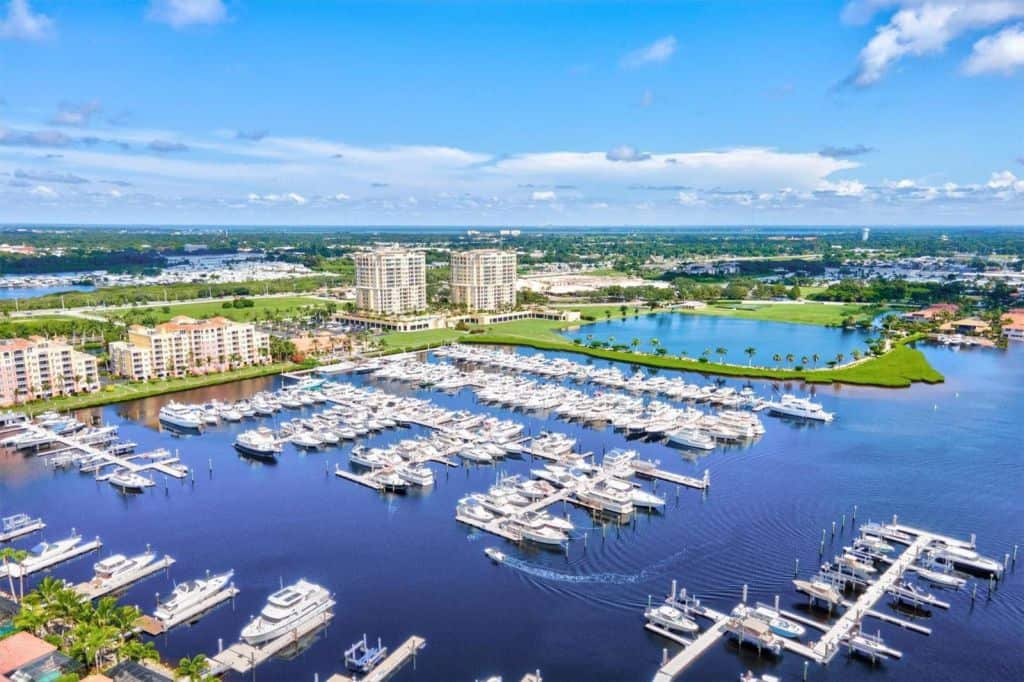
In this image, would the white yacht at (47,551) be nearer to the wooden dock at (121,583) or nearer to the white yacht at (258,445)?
the wooden dock at (121,583)

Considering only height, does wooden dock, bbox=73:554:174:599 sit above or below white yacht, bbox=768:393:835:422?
below

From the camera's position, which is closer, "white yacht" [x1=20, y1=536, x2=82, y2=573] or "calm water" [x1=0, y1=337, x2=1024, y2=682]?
"calm water" [x1=0, y1=337, x2=1024, y2=682]

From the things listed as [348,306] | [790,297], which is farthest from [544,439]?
[790,297]

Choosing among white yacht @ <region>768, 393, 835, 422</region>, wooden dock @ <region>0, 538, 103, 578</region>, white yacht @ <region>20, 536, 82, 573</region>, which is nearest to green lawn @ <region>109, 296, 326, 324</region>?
white yacht @ <region>20, 536, 82, 573</region>

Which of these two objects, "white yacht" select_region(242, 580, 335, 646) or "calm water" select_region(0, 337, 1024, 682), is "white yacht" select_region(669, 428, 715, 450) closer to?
"calm water" select_region(0, 337, 1024, 682)

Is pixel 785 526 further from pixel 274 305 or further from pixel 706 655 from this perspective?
pixel 274 305

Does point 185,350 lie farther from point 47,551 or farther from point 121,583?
point 121,583

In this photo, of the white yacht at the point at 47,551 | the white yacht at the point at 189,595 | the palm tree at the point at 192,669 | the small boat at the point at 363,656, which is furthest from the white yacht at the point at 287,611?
the white yacht at the point at 47,551
